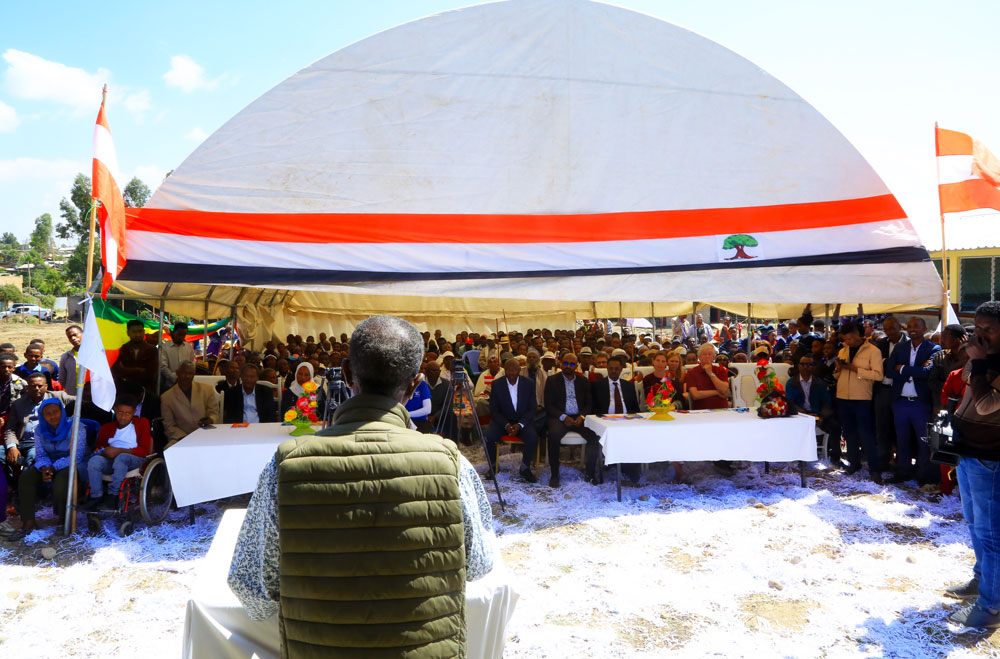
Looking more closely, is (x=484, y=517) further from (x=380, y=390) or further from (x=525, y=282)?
(x=525, y=282)

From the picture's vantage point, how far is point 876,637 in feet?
11.8

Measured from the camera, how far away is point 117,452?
5293mm

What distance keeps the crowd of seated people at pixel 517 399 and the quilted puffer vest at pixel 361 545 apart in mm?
4383

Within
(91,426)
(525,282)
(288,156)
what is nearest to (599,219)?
(525,282)

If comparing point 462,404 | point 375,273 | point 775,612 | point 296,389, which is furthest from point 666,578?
point 296,389

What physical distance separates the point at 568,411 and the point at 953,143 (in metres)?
4.57

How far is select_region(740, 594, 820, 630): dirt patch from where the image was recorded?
12.2 feet

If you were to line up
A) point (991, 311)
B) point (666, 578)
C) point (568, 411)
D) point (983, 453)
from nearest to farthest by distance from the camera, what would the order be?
point (991, 311) → point (983, 453) → point (666, 578) → point (568, 411)

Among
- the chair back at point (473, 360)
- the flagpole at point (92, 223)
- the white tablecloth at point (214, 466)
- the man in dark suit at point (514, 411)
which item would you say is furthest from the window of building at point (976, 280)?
the flagpole at point (92, 223)

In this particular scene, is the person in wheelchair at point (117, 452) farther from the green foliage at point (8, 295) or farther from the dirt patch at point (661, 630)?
the green foliage at point (8, 295)

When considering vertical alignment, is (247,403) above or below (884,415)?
above

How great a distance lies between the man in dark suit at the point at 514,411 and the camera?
6.79 meters

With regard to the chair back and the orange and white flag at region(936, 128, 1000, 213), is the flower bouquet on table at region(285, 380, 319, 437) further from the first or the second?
the orange and white flag at region(936, 128, 1000, 213)

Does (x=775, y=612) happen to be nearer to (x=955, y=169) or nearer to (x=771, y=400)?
(x=771, y=400)
